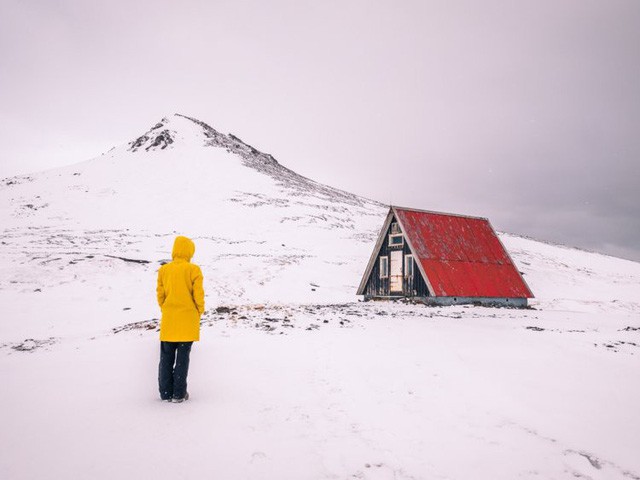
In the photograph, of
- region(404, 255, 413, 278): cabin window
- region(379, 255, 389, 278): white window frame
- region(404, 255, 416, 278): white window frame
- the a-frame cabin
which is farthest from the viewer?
region(379, 255, 389, 278): white window frame

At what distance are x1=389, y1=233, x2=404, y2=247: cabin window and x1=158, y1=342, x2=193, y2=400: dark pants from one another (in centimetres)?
1834

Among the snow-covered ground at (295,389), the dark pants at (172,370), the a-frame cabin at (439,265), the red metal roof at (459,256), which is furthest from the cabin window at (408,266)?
the dark pants at (172,370)

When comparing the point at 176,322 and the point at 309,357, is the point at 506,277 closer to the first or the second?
the point at 309,357

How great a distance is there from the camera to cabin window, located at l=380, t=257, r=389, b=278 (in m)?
23.5

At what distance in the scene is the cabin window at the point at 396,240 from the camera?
75.3ft

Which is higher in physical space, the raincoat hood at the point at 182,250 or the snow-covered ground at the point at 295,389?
the raincoat hood at the point at 182,250

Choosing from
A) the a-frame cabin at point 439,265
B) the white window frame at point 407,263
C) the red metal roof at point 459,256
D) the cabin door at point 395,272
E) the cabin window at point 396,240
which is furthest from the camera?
the cabin window at point 396,240

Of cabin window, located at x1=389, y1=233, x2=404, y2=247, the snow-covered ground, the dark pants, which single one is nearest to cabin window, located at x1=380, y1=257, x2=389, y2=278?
cabin window, located at x1=389, y1=233, x2=404, y2=247

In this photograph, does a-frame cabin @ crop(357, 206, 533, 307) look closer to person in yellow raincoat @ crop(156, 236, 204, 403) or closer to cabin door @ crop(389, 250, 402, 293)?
cabin door @ crop(389, 250, 402, 293)

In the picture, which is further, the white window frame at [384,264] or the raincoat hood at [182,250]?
the white window frame at [384,264]

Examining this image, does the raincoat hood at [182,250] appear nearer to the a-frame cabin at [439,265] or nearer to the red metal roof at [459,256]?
the a-frame cabin at [439,265]

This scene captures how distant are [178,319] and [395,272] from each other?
1824 cm

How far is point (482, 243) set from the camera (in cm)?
2542

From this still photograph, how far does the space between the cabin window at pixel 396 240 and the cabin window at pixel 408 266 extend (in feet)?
3.27
